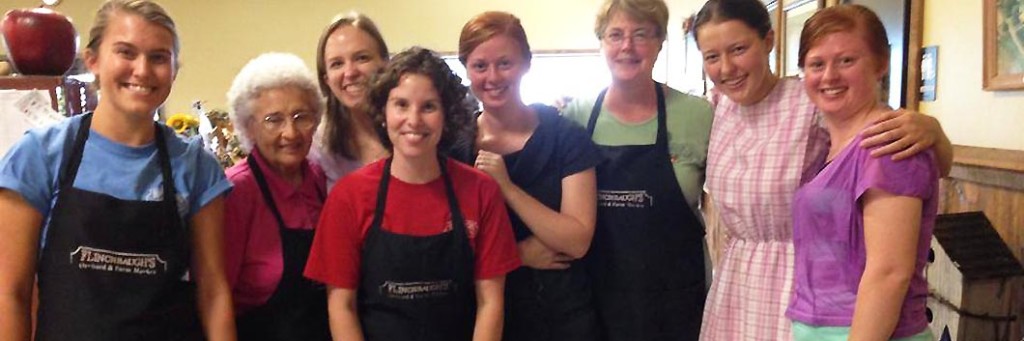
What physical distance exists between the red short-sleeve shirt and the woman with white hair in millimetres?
99

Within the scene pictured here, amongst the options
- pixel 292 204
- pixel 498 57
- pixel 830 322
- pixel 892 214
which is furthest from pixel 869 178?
pixel 292 204

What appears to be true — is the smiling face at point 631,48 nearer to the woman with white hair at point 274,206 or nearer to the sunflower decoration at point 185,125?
the woman with white hair at point 274,206

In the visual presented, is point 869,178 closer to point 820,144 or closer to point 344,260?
point 820,144

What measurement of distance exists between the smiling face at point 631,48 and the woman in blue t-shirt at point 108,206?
2.86 feet

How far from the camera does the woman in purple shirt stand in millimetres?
1185

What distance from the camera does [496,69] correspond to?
1624mm

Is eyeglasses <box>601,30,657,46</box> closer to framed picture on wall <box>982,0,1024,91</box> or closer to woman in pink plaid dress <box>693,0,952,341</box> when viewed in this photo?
woman in pink plaid dress <box>693,0,952,341</box>

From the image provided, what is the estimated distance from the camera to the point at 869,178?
1.19 m

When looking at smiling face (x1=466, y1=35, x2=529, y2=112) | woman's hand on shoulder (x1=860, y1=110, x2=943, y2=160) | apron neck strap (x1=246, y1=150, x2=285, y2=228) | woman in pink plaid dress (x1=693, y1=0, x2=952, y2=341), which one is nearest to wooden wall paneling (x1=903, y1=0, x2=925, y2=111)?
woman in pink plaid dress (x1=693, y1=0, x2=952, y2=341)

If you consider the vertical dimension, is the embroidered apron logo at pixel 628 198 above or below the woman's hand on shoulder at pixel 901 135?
below

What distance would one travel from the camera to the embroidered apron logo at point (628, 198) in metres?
1.70

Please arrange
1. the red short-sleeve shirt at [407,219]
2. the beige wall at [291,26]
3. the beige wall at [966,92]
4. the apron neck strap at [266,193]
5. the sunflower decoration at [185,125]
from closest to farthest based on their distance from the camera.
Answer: the red short-sleeve shirt at [407,219] < the apron neck strap at [266,193] < the beige wall at [966,92] < the sunflower decoration at [185,125] < the beige wall at [291,26]

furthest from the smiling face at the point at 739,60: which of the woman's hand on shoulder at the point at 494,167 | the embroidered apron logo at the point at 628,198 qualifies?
the woman's hand on shoulder at the point at 494,167

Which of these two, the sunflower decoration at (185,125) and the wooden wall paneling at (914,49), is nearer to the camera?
the wooden wall paneling at (914,49)
